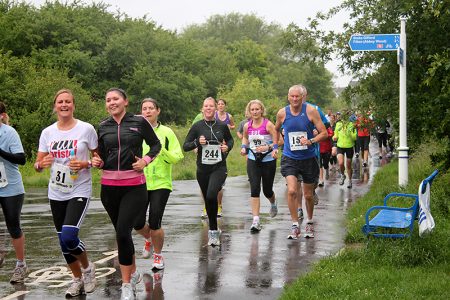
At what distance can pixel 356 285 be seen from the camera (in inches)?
284

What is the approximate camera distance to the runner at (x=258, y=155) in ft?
38.8

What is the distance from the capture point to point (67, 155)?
7457 mm

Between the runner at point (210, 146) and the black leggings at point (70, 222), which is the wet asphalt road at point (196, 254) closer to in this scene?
the black leggings at point (70, 222)

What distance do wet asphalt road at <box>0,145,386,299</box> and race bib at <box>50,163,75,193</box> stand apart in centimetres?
102

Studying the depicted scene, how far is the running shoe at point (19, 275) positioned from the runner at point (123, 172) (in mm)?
1460

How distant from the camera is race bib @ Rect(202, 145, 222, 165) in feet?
35.3

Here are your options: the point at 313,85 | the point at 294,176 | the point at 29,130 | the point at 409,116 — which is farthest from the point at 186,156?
the point at 313,85

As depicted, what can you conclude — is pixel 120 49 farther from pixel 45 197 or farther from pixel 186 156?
pixel 45 197

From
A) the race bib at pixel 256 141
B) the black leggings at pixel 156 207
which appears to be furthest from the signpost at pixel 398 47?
the black leggings at pixel 156 207

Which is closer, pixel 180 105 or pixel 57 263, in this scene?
pixel 57 263

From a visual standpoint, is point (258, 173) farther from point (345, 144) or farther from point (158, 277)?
point (345, 144)

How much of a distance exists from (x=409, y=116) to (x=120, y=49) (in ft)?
147

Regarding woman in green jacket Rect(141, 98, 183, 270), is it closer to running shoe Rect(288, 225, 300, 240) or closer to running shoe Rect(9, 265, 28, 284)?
running shoe Rect(9, 265, 28, 284)

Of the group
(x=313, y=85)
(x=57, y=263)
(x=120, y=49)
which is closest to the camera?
(x=57, y=263)
